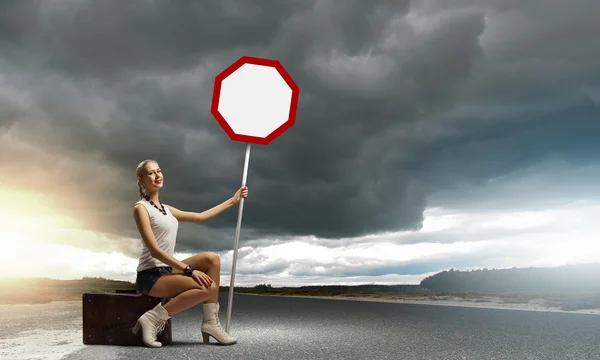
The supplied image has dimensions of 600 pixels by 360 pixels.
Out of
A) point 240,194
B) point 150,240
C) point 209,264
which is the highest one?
point 240,194

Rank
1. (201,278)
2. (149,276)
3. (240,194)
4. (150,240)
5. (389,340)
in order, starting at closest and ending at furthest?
(150,240)
(201,278)
(149,276)
(240,194)
(389,340)

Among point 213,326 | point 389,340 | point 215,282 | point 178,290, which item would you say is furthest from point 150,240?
point 389,340

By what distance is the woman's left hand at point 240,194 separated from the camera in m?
5.41

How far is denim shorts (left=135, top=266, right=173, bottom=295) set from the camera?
5.15 metres

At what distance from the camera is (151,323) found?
511 cm

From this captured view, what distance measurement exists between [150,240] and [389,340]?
123 inches

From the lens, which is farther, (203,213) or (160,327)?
(203,213)

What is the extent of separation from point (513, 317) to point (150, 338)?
7.07 metres

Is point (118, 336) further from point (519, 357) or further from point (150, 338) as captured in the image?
point (519, 357)

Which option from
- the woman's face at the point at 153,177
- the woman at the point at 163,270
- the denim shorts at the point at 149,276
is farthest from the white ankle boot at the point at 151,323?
the woman's face at the point at 153,177

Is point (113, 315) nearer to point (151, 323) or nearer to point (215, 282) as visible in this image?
point (151, 323)

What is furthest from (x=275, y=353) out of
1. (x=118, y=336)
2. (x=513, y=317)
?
(x=513, y=317)

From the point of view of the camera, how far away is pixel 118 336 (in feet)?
17.2

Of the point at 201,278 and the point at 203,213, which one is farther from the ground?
the point at 203,213
